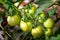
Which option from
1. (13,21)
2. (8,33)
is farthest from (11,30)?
(13,21)

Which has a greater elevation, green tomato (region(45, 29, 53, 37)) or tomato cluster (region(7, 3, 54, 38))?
tomato cluster (region(7, 3, 54, 38))

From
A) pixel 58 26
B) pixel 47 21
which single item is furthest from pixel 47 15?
pixel 58 26

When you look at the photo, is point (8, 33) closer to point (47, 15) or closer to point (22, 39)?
point (22, 39)

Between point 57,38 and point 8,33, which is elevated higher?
point 8,33

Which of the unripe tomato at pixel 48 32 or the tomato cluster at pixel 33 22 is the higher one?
the tomato cluster at pixel 33 22

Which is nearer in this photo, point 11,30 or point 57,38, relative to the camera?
point 57,38

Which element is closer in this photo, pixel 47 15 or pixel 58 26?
pixel 47 15

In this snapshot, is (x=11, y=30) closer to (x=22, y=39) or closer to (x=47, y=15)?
(x=22, y=39)

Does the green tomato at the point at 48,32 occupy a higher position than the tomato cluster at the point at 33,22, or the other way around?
the tomato cluster at the point at 33,22

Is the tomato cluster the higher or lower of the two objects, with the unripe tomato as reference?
higher
